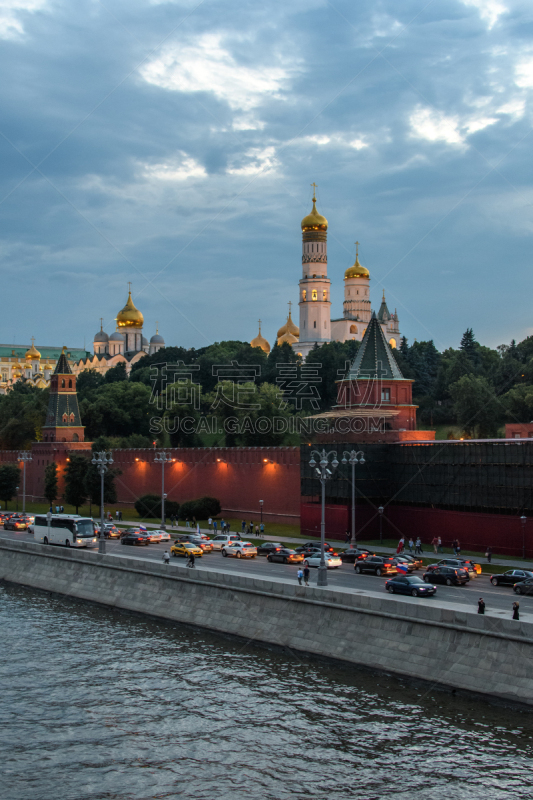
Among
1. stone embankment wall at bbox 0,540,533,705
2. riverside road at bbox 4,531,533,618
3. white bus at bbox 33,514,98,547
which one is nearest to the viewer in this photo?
stone embankment wall at bbox 0,540,533,705

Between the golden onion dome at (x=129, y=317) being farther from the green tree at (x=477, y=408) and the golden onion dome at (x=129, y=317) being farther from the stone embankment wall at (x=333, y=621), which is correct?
the stone embankment wall at (x=333, y=621)

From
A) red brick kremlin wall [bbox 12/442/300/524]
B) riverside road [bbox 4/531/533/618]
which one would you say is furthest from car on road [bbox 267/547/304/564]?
red brick kremlin wall [bbox 12/442/300/524]

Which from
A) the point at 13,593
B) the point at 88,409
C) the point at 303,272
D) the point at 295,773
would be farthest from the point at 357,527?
the point at 303,272

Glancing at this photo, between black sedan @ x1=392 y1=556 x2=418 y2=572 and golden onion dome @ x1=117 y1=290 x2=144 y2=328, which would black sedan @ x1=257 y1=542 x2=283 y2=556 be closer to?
black sedan @ x1=392 y1=556 x2=418 y2=572

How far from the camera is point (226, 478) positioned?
6419 centimetres

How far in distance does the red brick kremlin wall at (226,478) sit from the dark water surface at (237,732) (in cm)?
2903

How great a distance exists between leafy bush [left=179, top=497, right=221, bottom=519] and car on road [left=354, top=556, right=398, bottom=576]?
2531cm

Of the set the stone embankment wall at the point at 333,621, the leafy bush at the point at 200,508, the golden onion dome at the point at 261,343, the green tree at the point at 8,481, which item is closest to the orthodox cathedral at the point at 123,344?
the golden onion dome at the point at 261,343

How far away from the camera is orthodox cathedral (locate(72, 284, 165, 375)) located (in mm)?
173500

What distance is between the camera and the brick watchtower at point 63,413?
84750 millimetres

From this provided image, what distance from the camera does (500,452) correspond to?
4334cm

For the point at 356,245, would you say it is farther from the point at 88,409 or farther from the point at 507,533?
the point at 507,533

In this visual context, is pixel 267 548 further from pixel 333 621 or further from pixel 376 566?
pixel 333 621

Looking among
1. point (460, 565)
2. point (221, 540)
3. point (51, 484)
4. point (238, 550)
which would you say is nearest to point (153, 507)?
point (51, 484)
